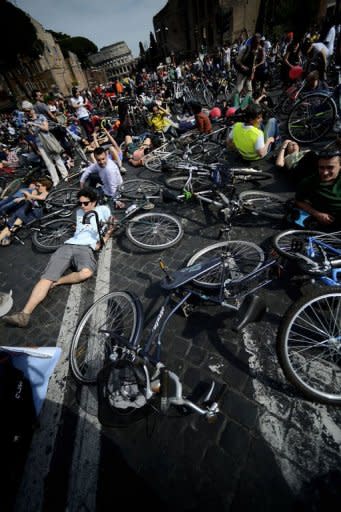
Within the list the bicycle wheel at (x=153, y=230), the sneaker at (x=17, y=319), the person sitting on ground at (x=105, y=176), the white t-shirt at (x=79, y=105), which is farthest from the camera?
the white t-shirt at (x=79, y=105)

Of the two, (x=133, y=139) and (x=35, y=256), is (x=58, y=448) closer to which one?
(x=35, y=256)

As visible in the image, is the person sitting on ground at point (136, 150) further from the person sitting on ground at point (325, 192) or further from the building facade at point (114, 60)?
the building facade at point (114, 60)

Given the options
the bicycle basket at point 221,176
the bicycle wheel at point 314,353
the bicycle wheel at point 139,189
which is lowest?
the bicycle wheel at point 314,353

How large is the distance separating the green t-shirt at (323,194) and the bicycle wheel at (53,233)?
5270 millimetres

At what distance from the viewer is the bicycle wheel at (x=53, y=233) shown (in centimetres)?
576

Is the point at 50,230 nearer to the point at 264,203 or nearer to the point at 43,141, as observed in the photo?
the point at 43,141

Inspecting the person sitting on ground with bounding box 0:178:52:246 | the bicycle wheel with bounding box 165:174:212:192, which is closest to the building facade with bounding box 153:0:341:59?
the bicycle wheel with bounding box 165:174:212:192

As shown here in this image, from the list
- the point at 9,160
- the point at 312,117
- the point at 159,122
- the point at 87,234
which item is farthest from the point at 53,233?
the point at 9,160

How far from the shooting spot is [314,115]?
21.0 feet

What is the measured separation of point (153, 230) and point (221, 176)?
77.1 inches

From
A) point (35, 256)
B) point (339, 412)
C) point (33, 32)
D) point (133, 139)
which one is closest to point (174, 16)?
point (33, 32)

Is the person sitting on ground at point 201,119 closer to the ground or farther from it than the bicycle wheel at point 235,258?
farther from it

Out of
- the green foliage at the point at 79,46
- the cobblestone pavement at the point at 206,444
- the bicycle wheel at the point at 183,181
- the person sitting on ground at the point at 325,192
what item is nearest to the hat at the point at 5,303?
the cobblestone pavement at the point at 206,444

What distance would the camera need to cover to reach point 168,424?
93.3 inches
